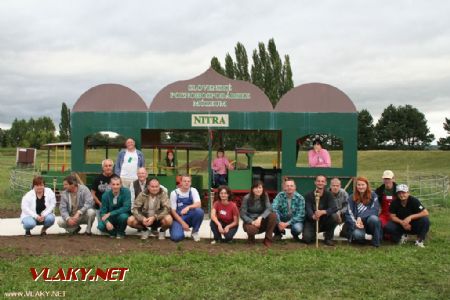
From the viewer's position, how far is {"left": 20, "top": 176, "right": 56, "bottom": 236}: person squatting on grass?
26.6 feet

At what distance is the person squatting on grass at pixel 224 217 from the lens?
7762mm

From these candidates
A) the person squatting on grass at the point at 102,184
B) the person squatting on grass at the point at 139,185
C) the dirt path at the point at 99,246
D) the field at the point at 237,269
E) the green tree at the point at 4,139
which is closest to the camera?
the field at the point at 237,269

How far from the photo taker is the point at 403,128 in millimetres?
69188

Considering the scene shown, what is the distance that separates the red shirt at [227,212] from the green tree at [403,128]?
211 feet

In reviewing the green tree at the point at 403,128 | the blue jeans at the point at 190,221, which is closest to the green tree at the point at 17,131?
the green tree at the point at 403,128

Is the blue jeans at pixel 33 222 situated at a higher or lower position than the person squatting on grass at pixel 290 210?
lower

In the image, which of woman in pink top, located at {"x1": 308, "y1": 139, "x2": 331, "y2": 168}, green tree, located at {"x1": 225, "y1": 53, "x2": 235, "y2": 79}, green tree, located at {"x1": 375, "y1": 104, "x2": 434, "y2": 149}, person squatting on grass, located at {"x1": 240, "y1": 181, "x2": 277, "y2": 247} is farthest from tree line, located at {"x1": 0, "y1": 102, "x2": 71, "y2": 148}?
person squatting on grass, located at {"x1": 240, "y1": 181, "x2": 277, "y2": 247}

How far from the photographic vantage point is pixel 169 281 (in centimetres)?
558

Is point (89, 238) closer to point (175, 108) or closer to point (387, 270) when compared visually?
point (175, 108)

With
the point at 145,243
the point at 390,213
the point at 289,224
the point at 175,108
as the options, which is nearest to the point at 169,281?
the point at 145,243

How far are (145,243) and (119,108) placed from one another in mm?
4218

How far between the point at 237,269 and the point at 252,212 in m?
1.91

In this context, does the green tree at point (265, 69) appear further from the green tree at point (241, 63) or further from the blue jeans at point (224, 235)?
the blue jeans at point (224, 235)

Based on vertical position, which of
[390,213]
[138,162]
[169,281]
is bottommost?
[169,281]
